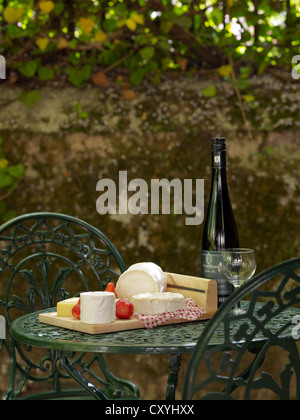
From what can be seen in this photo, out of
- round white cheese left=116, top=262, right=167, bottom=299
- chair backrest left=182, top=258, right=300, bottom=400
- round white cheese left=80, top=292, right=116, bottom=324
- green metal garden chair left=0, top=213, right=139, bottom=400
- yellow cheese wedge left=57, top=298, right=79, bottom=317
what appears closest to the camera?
chair backrest left=182, top=258, right=300, bottom=400

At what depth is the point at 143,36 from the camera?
2.80m

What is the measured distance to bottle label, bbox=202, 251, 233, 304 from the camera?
5.22ft

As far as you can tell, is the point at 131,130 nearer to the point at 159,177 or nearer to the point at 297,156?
the point at 159,177

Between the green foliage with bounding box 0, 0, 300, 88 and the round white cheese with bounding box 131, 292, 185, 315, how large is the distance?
1556mm

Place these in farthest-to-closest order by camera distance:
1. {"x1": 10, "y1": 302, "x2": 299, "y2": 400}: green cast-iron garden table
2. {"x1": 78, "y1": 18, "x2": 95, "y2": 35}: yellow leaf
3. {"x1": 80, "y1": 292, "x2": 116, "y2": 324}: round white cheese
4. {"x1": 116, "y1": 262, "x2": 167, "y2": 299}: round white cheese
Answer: {"x1": 78, "y1": 18, "x2": 95, "y2": 35}: yellow leaf
{"x1": 116, "y1": 262, "x2": 167, "y2": 299}: round white cheese
{"x1": 80, "y1": 292, "x2": 116, "y2": 324}: round white cheese
{"x1": 10, "y1": 302, "x2": 299, "y2": 400}: green cast-iron garden table

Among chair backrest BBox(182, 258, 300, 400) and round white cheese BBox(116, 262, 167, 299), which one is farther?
round white cheese BBox(116, 262, 167, 299)

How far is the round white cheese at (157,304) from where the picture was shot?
1.45 meters

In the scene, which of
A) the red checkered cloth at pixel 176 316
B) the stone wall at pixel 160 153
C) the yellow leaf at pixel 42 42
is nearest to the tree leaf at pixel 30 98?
the stone wall at pixel 160 153

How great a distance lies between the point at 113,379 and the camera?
6.44ft

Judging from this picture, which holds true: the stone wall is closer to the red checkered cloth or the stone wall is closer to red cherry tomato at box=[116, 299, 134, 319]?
the red checkered cloth

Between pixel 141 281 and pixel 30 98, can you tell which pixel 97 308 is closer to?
pixel 141 281

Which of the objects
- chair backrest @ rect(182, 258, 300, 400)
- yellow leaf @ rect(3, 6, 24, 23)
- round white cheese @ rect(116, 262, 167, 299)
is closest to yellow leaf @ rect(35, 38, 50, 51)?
yellow leaf @ rect(3, 6, 24, 23)

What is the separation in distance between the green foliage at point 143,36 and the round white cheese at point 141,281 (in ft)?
4.64

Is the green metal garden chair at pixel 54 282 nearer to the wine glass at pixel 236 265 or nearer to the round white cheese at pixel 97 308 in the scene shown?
the round white cheese at pixel 97 308
